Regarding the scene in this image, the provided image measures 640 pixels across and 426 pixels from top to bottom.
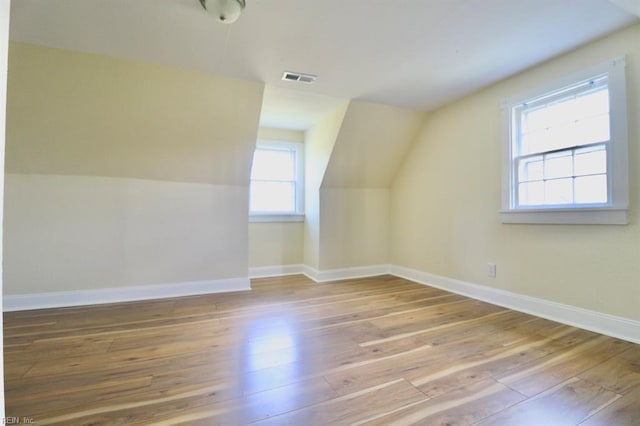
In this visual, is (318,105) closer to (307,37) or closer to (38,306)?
(307,37)

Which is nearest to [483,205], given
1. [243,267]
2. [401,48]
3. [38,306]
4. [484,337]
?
[484,337]

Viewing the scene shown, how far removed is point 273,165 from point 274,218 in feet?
2.53

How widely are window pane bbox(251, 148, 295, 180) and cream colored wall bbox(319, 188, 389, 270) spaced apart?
2.35 feet

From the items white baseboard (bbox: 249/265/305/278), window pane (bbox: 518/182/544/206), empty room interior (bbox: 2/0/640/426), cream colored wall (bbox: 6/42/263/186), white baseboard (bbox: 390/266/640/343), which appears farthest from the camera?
white baseboard (bbox: 249/265/305/278)

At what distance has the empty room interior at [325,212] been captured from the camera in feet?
5.16

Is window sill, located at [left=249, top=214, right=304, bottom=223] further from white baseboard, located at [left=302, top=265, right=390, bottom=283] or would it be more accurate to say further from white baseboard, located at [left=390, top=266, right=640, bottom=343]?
white baseboard, located at [left=390, top=266, right=640, bottom=343]

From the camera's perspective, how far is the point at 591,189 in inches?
90.0

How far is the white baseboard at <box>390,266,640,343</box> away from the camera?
2.08 m

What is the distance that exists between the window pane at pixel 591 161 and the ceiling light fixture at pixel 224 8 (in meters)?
2.73

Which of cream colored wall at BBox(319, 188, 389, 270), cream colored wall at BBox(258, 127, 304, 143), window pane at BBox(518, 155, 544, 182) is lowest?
cream colored wall at BBox(319, 188, 389, 270)

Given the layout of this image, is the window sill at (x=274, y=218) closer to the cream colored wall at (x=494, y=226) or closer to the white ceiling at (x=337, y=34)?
the cream colored wall at (x=494, y=226)

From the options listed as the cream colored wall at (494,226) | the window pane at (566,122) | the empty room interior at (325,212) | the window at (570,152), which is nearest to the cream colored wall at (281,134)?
the empty room interior at (325,212)

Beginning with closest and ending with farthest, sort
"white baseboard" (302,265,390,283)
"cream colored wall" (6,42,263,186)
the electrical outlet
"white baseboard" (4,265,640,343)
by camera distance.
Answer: "white baseboard" (4,265,640,343) → "cream colored wall" (6,42,263,186) → the electrical outlet → "white baseboard" (302,265,390,283)

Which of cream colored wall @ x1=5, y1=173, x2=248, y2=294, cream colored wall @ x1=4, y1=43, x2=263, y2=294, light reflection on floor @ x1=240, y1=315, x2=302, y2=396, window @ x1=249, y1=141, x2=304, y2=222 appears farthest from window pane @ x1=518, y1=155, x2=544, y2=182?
cream colored wall @ x1=5, y1=173, x2=248, y2=294
